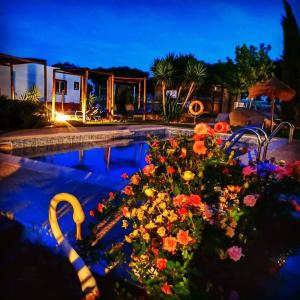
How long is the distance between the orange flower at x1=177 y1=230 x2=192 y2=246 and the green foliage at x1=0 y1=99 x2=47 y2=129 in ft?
36.1

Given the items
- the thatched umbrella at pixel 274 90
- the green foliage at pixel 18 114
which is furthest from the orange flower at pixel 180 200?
the thatched umbrella at pixel 274 90

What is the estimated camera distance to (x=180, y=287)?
194 cm

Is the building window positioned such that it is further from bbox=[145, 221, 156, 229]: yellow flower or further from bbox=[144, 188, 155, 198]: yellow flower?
bbox=[145, 221, 156, 229]: yellow flower

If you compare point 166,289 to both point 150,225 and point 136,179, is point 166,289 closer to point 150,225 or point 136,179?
point 150,225

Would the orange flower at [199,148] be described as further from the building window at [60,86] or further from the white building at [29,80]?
the building window at [60,86]

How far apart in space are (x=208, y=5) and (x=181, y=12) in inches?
333

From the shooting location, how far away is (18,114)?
11961 mm

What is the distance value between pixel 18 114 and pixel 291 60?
12472mm

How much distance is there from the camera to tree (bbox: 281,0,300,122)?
16.4m

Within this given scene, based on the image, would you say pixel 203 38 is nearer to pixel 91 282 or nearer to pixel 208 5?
pixel 208 5

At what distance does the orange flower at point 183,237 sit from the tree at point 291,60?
15.9m

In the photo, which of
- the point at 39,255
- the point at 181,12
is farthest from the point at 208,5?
the point at 39,255

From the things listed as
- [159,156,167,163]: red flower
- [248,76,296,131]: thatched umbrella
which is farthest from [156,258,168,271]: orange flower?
[248,76,296,131]: thatched umbrella

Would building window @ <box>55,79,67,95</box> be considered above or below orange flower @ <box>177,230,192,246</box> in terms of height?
above
